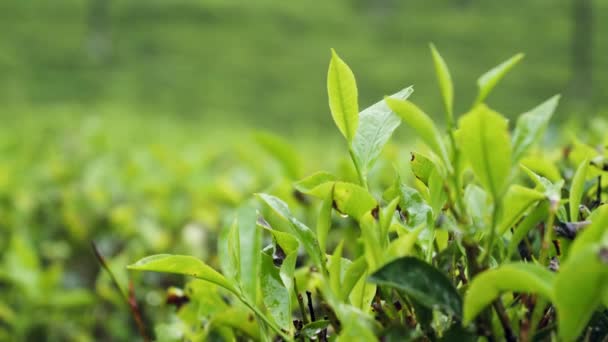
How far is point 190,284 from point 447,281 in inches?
17.6

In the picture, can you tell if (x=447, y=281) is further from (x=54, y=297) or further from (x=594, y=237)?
(x=54, y=297)

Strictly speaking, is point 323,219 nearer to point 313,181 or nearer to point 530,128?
point 313,181

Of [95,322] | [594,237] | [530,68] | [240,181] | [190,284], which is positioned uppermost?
[594,237]

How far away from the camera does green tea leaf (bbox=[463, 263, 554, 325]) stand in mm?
468

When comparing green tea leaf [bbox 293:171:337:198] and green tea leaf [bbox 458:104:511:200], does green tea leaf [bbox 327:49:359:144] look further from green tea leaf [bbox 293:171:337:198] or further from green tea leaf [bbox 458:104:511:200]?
green tea leaf [bbox 458:104:511:200]

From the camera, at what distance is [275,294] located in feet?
2.30

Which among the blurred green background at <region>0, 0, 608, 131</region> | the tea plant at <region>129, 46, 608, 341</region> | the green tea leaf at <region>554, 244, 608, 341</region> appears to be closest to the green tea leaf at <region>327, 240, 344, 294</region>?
the tea plant at <region>129, 46, 608, 341</region>

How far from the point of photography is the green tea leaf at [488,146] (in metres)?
0.50

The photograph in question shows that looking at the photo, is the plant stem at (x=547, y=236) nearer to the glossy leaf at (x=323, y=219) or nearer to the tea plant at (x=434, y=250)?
the tea plant at (x=434, y=250)

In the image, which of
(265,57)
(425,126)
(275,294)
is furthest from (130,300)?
(265,57)

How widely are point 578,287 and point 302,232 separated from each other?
0.93 feet

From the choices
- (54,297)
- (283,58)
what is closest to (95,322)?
(54,297)

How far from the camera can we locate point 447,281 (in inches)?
21.7

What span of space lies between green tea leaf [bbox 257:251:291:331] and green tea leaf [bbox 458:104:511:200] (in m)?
0.25
